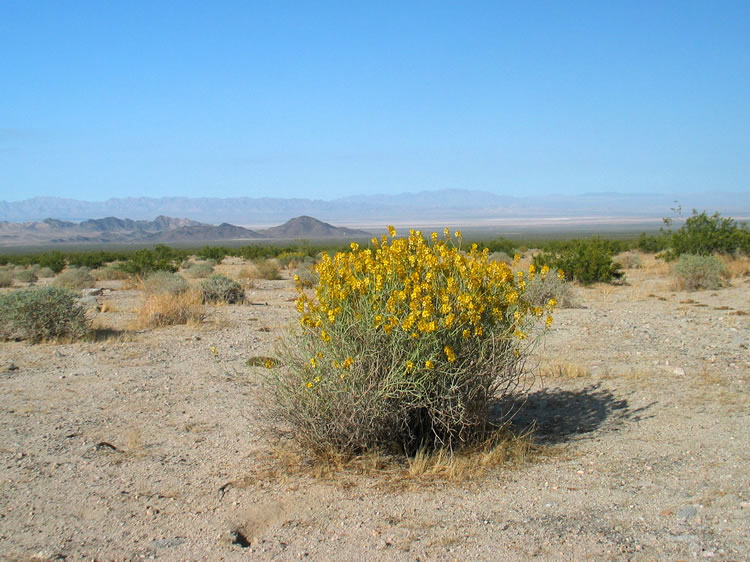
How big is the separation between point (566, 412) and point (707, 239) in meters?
19.9

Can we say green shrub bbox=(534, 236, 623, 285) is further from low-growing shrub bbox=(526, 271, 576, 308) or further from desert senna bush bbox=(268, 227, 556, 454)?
desert senna bush bbox=(268, 227, 556, 454)

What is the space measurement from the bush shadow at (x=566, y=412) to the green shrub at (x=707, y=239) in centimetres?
1846

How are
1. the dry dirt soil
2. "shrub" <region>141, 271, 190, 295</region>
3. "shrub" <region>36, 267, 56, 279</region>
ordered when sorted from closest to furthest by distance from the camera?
1. the dry dirt soil
2. "shrub" <region>141, 271, 190, 295</region>
3. "shrub" <region>36, 267, 56, 279</region>

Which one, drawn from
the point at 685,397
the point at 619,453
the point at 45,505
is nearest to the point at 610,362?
the point at 685,397

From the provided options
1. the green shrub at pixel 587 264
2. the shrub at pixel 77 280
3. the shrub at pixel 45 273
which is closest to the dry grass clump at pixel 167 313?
the green shrub at pixel 587 264

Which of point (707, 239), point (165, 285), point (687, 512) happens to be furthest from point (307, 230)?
point (687, 512)

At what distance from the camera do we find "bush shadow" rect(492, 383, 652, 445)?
6262 mm

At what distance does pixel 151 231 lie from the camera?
7229 inches

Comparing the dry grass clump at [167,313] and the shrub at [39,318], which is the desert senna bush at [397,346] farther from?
the dry grass clump at [167,313]

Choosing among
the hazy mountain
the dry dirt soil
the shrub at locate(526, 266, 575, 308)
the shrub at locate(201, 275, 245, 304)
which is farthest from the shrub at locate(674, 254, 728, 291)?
the hazy mountain

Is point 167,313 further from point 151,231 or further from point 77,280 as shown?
point 151,231

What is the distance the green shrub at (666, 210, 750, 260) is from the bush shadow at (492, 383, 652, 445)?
18455 mm

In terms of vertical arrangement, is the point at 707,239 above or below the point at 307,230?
above

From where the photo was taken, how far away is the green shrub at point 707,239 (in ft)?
78.5
